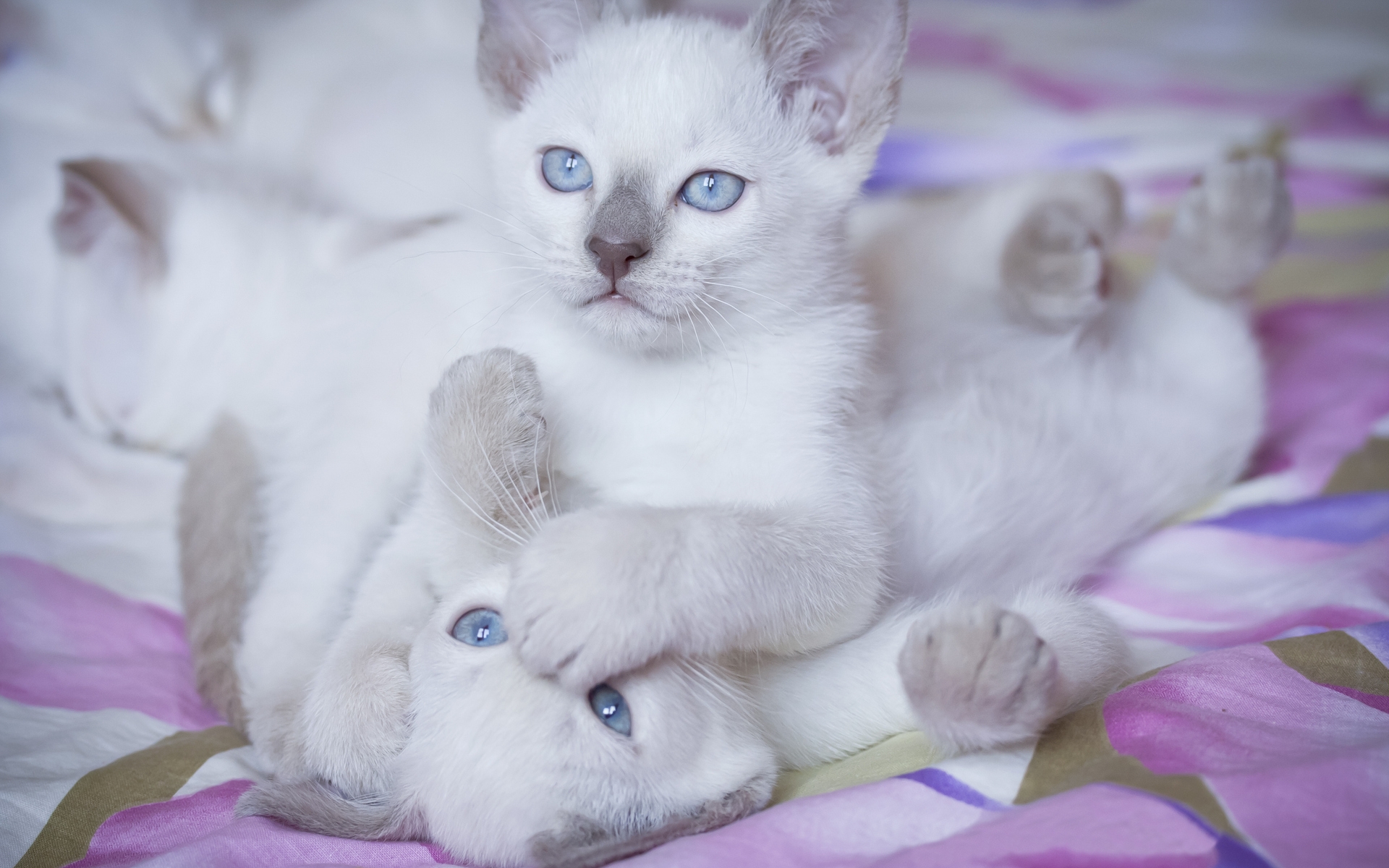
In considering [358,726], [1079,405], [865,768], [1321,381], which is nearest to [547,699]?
[358,726]

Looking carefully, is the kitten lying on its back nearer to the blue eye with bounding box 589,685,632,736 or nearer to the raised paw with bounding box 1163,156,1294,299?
the blue eye with bounding box 589,685,632,736

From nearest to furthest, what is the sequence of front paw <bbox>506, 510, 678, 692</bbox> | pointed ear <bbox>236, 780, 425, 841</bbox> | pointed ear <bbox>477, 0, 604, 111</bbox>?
front paw <bbox>506, 510, 678, 692</bbox>
pointed ear <bbox>236, 780, 425, 841</bbox>
pointed ear <bbox>477, 0, 604, 111</bbox>

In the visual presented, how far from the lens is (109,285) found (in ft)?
6.38

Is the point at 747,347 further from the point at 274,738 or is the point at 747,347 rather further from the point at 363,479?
the point at 274,738

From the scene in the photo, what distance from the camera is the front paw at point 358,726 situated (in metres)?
1.14

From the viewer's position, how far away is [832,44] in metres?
1.40

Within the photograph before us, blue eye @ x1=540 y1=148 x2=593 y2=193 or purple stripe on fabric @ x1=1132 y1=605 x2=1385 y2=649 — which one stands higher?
blue eye @ x1=540 y1=148 x2=593 y2=193

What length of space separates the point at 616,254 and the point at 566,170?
0.22m

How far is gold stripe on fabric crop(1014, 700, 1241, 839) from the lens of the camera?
0.92 meters

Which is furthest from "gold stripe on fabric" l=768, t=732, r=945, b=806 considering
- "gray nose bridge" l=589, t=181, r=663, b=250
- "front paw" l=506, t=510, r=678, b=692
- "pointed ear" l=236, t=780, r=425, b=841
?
"gray nose bridge" l=589, t=181, r=663, b=250

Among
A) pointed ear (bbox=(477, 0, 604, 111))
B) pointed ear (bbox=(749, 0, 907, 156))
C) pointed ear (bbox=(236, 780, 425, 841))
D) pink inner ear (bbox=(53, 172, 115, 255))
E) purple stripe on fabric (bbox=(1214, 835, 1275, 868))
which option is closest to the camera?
purple stripe on fabric (bbox=(1214, 835, 1275, 868))

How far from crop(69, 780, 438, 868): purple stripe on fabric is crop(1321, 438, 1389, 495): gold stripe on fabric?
161 centimetres

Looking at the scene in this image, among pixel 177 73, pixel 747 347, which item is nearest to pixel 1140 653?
pixel 747 347

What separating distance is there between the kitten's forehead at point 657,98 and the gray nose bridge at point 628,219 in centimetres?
5
